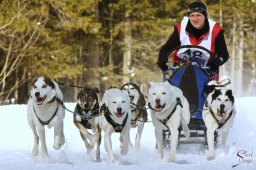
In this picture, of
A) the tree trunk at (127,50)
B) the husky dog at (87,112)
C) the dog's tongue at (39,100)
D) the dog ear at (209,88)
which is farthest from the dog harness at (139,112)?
the tree trunk at (127,50)

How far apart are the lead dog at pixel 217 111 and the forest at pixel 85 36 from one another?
508 inches

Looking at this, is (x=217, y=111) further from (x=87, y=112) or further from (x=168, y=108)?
(x=87, y=112)

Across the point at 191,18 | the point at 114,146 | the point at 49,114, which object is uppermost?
the point at 191,18

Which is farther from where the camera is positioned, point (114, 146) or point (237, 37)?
point (237, 37)

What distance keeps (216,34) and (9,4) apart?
14.2m

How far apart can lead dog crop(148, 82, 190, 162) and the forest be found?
1291 cm

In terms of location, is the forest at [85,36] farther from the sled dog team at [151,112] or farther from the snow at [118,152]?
the sled dog team at [151,112]

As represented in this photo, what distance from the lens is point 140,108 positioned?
28.2 feet

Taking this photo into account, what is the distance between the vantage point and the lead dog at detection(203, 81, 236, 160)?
6586 millimetres

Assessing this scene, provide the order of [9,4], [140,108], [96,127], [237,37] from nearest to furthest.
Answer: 1. [96,127]
2. [140,108]
3. [9,4]
4. [237,37]

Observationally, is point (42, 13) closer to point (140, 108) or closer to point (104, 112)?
point (140, 108)

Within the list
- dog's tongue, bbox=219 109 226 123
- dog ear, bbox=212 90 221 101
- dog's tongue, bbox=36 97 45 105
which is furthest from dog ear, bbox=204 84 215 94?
dog's tongue, bbox=36 97 45 105

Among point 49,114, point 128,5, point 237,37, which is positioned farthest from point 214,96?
point 237,37

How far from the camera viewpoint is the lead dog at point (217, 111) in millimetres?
6586
